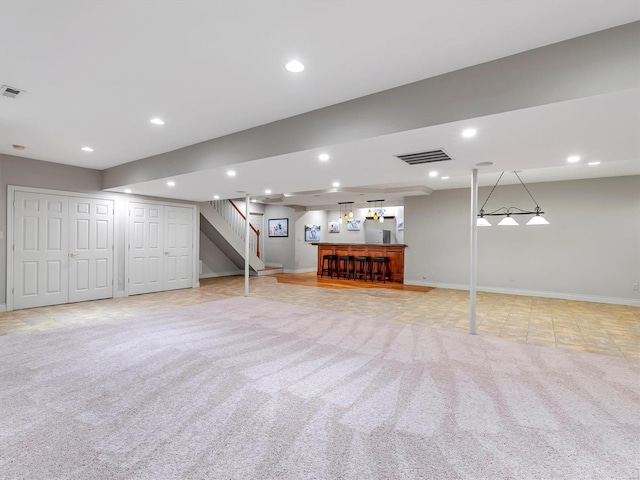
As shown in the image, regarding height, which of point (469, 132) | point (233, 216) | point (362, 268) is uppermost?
point (469, 132)

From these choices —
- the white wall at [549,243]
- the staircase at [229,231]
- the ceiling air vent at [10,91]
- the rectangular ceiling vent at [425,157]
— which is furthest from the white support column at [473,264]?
the staircase at [229,231]

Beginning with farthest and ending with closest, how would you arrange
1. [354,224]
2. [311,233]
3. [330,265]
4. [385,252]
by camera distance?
[354,224] → [311,233] → [330,265] → [385,252]

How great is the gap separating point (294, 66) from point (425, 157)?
220 cm

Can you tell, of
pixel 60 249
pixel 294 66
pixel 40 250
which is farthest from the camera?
pixel 60 249

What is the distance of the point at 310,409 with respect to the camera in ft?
7.88

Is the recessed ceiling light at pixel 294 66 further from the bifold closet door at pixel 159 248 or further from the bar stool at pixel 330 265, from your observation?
the bar stool at pixel 330 265

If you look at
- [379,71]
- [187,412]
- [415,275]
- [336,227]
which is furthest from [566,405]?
[336,227]

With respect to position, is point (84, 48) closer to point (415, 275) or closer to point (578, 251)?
point (415, 275)

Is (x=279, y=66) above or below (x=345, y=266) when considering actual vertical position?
above

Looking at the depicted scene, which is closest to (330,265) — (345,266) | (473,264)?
(345,266)

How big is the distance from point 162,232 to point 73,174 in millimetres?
2247

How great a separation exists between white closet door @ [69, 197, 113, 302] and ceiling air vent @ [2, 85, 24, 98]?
12.7 ft

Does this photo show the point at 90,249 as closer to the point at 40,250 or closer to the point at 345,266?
the point at 40,250

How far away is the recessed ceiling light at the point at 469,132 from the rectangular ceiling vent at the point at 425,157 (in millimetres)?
584
